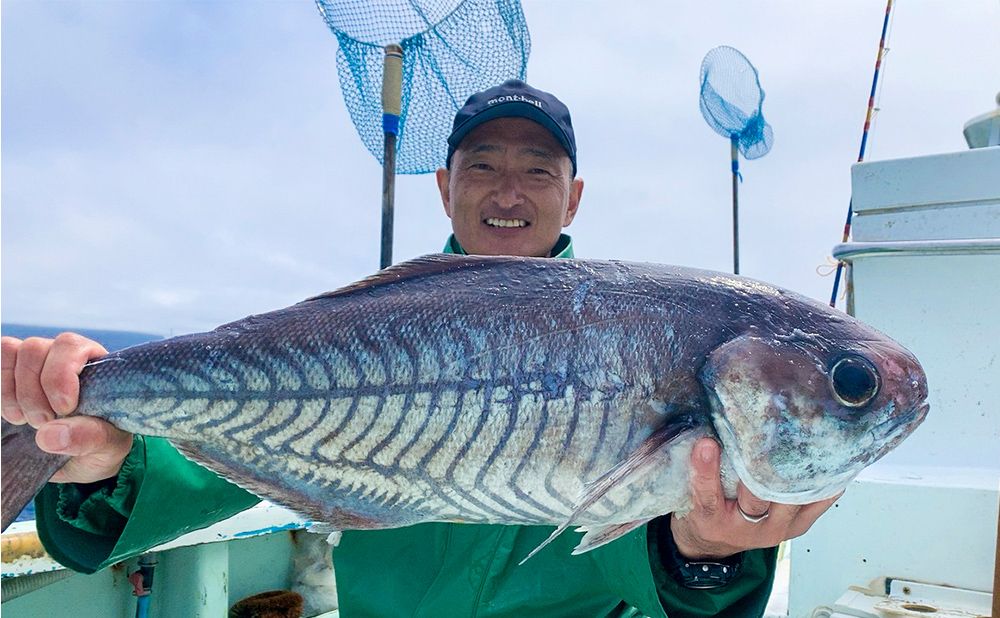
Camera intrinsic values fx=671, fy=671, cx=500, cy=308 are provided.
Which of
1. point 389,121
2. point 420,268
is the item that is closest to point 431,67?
point 389,121

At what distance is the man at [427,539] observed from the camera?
5.99 ft

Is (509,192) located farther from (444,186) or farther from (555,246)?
(444,186)

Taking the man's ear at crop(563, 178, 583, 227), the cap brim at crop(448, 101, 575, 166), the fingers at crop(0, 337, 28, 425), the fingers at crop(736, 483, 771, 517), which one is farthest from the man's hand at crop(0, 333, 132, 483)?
the man's ear at crop(563, 178, 583, 227)

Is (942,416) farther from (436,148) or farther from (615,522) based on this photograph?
(436,148)

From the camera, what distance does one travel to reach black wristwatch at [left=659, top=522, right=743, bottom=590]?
2.04m

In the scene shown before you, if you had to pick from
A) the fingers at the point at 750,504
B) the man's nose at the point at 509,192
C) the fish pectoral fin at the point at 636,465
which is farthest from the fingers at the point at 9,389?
the man's nose at the point at 509,192

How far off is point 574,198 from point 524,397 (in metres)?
2.33

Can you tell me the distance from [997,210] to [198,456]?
4.80 metres

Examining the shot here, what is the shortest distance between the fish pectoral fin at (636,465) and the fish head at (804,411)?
102 millimetres

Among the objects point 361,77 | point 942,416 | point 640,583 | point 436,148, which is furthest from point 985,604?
point 361,77

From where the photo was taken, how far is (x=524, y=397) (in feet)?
5.58

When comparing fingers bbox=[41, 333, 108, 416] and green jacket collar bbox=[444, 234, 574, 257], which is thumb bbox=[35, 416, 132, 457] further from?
green jacket collar bbox=[444, 234, 574, 257]

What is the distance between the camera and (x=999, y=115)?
15.2ft

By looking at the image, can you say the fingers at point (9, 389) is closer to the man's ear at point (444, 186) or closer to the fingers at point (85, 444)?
the fingers at point (85, 444)
